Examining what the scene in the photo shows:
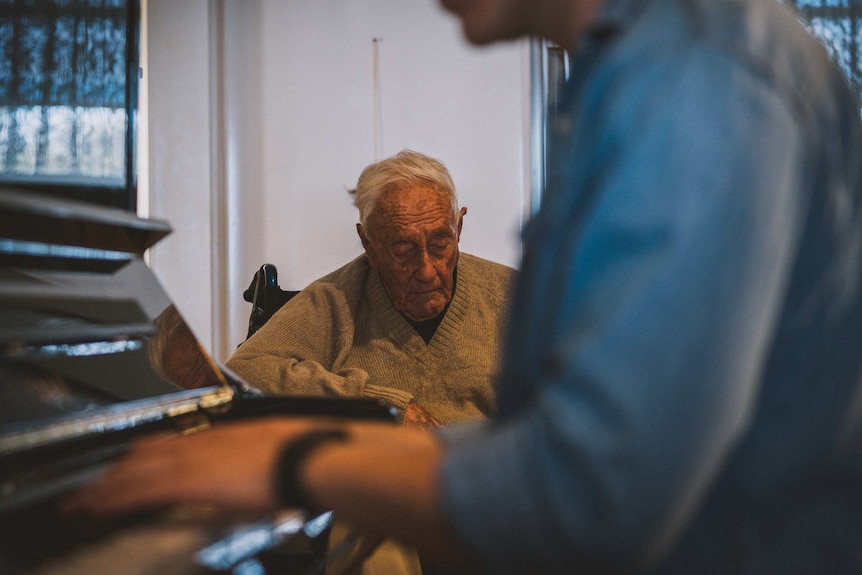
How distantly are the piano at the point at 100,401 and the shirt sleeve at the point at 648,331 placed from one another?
281 mm

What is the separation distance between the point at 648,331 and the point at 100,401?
0.68m

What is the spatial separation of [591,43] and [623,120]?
0.32 feet

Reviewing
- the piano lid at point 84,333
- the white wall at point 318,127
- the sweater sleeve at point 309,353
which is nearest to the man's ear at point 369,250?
the sweater sleeve at point 309,353

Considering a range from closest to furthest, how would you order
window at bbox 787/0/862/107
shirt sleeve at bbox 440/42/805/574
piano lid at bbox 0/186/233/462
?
shirt sleeve at bbox 440/42/805/574
piano lid at bbox 0/186/233/462
window at bbox 787/0/862/107

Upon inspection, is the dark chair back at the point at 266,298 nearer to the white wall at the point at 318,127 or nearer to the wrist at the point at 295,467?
the white wall at the point at 318,127

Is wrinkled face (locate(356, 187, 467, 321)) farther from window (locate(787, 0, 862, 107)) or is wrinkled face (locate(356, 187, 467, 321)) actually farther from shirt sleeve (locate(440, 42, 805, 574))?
window (locate(787, 0, 862, 107))

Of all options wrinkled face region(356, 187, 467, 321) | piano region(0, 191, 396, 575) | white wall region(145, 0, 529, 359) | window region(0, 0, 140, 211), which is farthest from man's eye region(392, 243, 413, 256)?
white wall region(145, 0, 529, 359)

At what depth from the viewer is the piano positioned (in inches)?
26.5

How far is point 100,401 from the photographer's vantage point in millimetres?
958

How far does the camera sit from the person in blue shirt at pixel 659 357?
0.50m

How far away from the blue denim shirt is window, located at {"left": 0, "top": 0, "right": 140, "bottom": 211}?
0.73 metres

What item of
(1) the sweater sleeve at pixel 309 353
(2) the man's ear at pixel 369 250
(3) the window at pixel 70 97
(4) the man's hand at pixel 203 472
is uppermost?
(3) the window at pixel 70 97

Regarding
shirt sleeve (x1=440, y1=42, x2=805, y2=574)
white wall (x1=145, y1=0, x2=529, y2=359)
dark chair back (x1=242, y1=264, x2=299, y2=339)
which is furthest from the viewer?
white wall (x1=145, y1=0, x2=529, y2=359)

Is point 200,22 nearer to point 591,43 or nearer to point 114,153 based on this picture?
point 114,153
